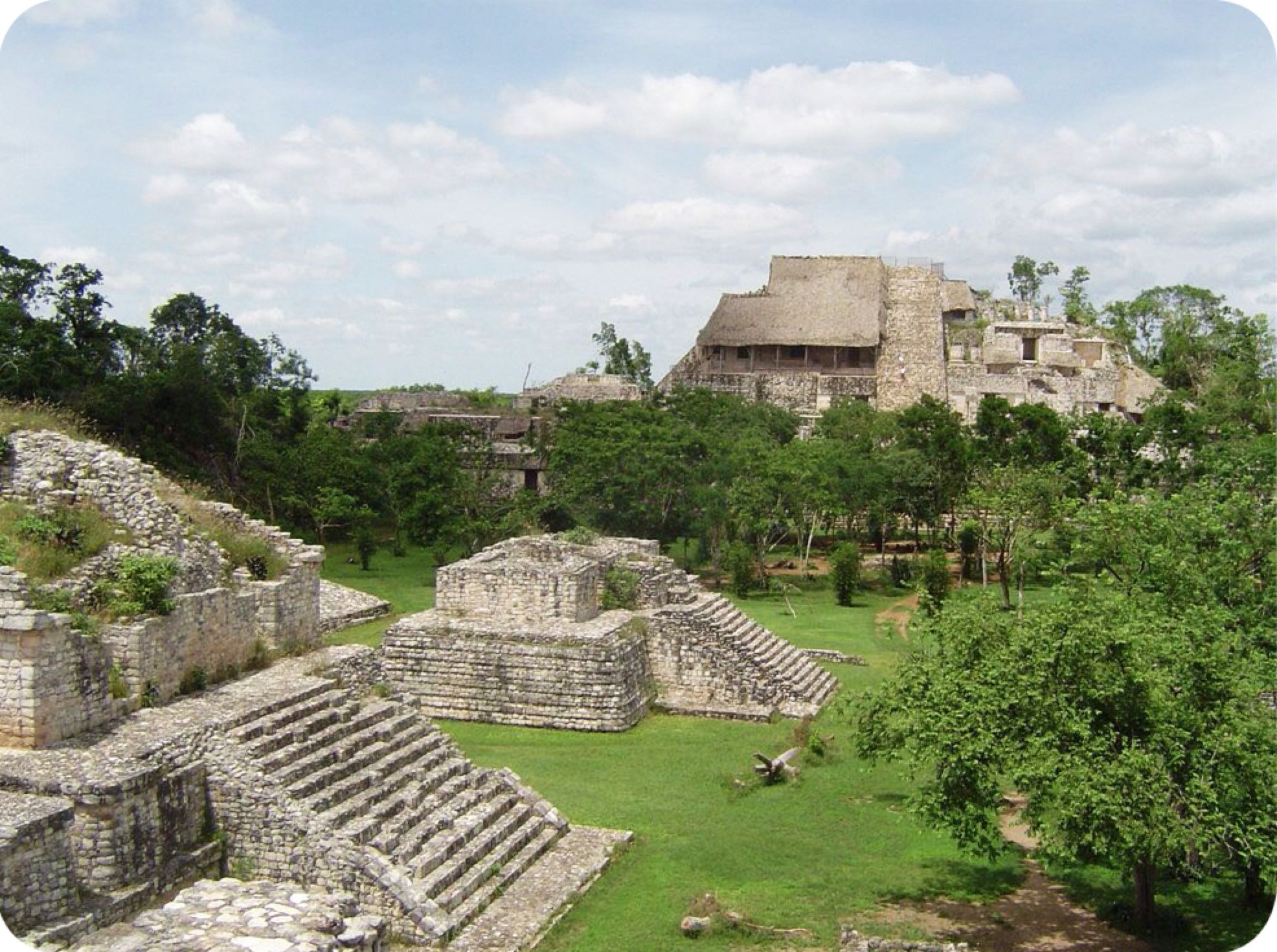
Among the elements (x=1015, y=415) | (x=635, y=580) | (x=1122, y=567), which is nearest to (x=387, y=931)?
(x=1122, y=567)

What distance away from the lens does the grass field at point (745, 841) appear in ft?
38.3

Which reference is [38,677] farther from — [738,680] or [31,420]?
[738,680]

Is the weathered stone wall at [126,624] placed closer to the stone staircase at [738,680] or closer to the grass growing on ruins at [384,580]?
the stone staircase at [738,680]

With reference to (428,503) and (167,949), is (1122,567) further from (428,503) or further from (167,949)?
(428,503)

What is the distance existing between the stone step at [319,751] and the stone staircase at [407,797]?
10mm

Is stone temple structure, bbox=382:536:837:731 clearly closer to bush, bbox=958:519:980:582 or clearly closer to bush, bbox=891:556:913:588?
bush, bbox=891:556:913:588

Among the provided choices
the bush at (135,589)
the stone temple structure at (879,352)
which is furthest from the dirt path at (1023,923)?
the stone temple structure at (879,352)

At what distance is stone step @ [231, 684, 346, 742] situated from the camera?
39.4 ft

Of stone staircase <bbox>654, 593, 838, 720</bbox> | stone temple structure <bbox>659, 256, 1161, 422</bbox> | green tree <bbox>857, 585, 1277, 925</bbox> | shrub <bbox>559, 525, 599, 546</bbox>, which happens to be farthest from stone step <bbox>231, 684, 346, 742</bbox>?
stone temple structure <bbox>659, 256, 1161, 422</bbox>

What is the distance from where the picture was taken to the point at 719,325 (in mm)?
53438

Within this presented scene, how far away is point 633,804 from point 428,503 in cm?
1649

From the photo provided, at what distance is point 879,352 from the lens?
5141 cm

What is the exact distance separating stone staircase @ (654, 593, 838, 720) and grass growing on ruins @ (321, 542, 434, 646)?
19.0 ft

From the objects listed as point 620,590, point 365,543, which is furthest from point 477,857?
point 365,543
